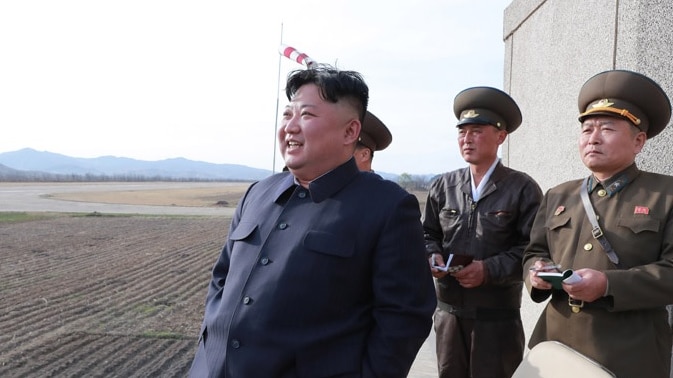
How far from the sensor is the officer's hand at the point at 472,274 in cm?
287

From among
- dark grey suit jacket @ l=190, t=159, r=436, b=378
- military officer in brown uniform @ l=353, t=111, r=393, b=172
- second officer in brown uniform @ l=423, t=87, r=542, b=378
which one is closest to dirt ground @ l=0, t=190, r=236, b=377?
military officer in brown uniform @ l=353, t=111, r=393, b=172

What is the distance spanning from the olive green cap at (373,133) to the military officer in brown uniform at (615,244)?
1602 millimetres

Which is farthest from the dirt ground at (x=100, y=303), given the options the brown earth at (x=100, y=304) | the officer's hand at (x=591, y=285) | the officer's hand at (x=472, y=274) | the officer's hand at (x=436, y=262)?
the officer's hand at (x=591, y=285)

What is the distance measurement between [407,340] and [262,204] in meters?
0.69

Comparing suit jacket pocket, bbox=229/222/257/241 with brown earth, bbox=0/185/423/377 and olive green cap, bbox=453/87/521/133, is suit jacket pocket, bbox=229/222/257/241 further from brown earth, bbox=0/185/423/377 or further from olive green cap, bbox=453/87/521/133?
brown earth, bbox=0/185/423/377

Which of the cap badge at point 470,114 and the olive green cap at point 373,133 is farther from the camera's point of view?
the olive green cap at point 373,133

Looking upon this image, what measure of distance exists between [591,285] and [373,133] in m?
2.10

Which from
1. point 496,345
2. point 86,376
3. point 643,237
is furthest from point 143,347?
point 643,237

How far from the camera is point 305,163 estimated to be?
2049 millimetres

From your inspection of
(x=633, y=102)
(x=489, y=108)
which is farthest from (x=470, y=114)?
(x=633, y=102)

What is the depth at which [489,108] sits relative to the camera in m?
3.21

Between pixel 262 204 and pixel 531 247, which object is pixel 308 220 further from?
pixel 531 247

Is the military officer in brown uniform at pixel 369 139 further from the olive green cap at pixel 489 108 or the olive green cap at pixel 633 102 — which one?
the olive green cap at pixel 633 102

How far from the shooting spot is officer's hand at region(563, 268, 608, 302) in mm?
2125
